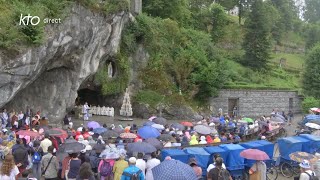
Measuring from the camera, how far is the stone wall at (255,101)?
36.5m

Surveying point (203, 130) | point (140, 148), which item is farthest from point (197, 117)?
point (140, 148)

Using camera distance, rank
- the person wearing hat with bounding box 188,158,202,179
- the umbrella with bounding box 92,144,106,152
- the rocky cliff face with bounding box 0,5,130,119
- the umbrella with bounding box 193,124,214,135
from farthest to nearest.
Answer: the rocky cliff face with bounding box 0,5,130,119, the umbrella with bounding box 193,124,214,135, the umbrella with bounding box 92,144,106,152, the person wearing hat with bounding box 188,158,202,179

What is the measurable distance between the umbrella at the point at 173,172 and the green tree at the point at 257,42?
38710mm

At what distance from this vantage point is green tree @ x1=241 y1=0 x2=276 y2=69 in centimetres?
4566

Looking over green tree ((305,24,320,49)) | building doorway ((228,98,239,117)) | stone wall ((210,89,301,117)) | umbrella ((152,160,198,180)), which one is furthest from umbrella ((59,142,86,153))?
green tree ((305,24,320,49))

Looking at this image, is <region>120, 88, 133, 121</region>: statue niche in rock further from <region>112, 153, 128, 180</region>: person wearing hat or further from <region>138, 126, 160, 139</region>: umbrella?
<region>112, 153, 128, 180</region>: person wearing hat

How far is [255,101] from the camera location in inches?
1487

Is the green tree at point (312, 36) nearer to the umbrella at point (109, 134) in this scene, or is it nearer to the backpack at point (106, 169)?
the umbrella at point (109, 134)

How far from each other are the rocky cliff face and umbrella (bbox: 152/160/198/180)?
12.5m

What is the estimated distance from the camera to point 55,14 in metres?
21.4

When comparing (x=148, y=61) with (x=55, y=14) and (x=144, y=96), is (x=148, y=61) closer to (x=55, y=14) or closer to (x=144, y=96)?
(x=144, y=96)

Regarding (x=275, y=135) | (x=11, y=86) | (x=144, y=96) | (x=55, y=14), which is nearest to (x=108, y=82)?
(x=144, y=96)

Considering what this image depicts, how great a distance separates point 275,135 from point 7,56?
1595 cm

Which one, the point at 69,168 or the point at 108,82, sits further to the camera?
the point at 108,82
